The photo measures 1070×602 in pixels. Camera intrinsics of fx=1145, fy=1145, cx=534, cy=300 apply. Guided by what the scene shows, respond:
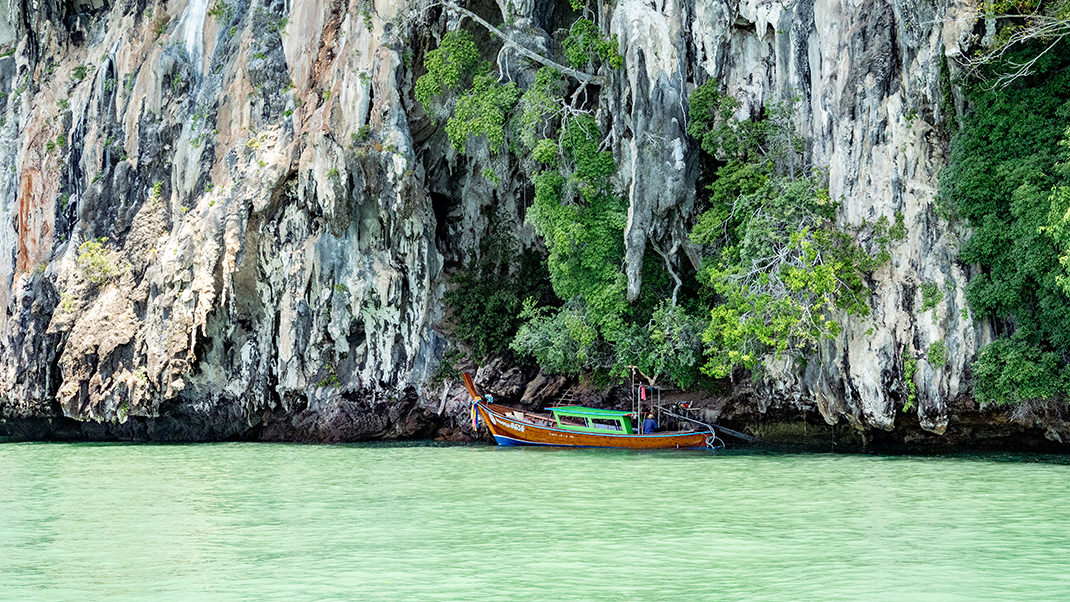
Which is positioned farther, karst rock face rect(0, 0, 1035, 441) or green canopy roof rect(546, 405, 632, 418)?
green canopy roof rect(546, 405, 632, 418)

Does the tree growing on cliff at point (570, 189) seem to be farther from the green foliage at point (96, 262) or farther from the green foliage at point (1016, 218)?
the green foliage at point (96, 262)

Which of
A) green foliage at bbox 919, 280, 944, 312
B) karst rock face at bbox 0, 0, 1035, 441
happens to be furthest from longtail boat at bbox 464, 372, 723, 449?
green foliage at bbox 919, 280, 944, 312

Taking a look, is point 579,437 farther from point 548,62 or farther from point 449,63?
point 449,63

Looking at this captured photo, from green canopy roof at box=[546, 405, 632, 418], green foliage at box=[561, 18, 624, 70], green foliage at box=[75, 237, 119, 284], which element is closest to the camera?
green canopy roof at box=[546, 405, 632, 418]

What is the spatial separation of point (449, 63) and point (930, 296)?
12486 millimetres

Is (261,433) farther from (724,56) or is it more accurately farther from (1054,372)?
(1054,372)

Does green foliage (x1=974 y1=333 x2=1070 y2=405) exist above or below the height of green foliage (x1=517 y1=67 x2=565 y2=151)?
below

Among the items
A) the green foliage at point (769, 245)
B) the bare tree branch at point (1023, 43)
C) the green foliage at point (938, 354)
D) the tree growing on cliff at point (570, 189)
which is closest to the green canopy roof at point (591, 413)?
the tree growing on cliff at point (570, 189)

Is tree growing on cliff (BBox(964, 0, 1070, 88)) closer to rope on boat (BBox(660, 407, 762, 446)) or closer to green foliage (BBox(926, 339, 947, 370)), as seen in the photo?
green foliage (BBox(926, 339, 947, 370))

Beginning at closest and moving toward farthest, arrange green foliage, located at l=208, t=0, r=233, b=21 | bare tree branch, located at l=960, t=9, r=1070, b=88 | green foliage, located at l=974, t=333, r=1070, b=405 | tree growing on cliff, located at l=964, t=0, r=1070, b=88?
bare tree branch, located at l=960, t=9, r=1070, b=88 < tree growing on cliff, located at l=964, t=0, r=1070, b=88 < green foliage, located at l=974, t=333, r=1070, b=405 < green foliage, located at l=208, t=0, r=233, b=21

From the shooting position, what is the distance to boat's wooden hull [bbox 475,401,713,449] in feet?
80.4

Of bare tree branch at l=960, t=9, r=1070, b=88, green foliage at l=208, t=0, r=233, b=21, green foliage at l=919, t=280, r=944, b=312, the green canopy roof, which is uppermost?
green foliage at l=208, t=0, r=233, b=21

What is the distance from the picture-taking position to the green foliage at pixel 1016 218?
1903 centimetres

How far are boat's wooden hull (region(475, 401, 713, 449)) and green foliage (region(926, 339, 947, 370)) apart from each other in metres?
5.86
